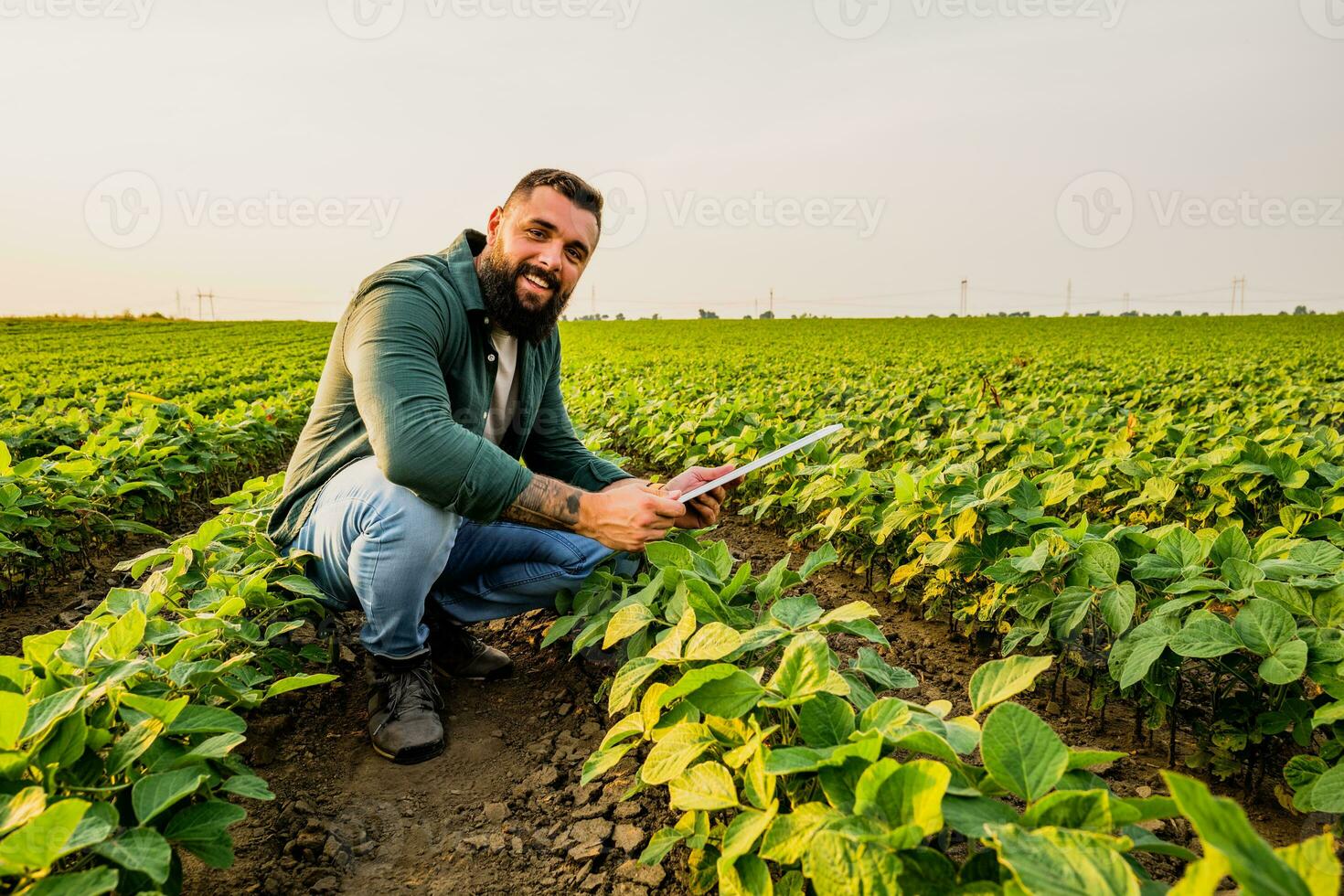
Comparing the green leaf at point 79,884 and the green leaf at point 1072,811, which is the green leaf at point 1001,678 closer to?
the green leaf at point 1072,811

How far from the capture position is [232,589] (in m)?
2.00

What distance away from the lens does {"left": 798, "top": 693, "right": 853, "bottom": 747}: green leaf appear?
3.97 feet

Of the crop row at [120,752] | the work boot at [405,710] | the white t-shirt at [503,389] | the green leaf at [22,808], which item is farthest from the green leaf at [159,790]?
the white t-shirt at [503,389]

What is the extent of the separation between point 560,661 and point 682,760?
4.50 ft

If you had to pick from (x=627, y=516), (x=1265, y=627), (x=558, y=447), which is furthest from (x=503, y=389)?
(x=1265, y=627)

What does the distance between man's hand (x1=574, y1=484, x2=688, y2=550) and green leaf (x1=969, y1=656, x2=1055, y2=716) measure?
89cm

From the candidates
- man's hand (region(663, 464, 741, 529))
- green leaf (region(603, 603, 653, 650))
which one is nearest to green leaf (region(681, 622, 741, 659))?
green leaf (region(603, 603, 653, 650))

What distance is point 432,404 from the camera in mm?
1998

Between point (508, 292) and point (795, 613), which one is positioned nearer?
point (795, 613)

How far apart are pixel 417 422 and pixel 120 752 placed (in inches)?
36.5

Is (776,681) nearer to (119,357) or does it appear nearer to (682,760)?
(682,760)

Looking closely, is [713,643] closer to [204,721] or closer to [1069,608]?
[204,721]

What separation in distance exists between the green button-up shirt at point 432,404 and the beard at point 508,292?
42mm

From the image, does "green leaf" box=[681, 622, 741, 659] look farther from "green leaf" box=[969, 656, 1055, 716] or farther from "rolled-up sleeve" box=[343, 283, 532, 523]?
"rolled-up sleeve" box=[343, 283, 532, 523]
